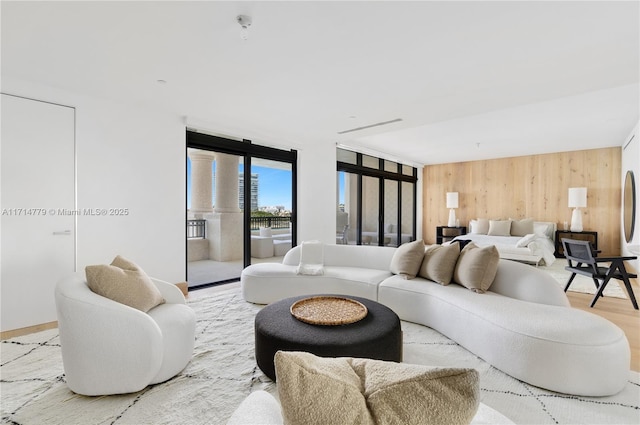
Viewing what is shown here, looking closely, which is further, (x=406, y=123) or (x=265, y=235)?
(x=265, y=235)

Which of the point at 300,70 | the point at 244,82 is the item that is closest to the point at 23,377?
the point at 244,82

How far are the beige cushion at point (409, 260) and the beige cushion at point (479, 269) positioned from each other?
0.47m

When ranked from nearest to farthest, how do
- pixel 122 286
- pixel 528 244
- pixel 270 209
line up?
1. pixel 122 286
2. pixel 270 209
3. pixel 528 244

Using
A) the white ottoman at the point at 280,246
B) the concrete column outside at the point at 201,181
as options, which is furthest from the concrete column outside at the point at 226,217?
the white ottoman at the point at 280,246

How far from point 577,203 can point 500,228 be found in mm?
1642

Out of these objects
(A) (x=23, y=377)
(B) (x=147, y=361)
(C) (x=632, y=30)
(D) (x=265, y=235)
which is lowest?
(A) (x=23, y=377)

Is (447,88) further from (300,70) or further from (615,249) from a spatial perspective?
(615,249)

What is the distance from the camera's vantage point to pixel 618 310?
344 cm

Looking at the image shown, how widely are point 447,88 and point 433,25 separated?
47.1 inches

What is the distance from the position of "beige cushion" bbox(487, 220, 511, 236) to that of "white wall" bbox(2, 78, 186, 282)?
733cm

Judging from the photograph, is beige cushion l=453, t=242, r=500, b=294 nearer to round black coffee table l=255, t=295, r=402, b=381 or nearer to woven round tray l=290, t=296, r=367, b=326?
round black coffee table l=255, t=295, r=402, b=381

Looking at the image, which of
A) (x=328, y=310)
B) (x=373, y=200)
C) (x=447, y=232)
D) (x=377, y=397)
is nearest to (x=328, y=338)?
(x=328, y=310)

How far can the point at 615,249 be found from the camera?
696cm

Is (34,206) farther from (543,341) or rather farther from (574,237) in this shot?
(574,237)
